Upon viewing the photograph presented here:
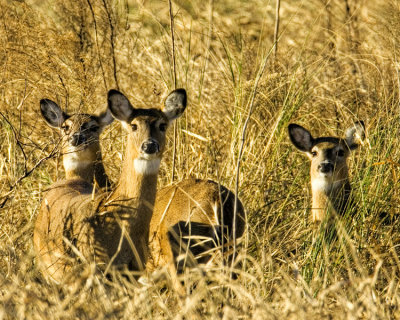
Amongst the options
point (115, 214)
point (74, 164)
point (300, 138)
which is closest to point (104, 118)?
point (74, 164)

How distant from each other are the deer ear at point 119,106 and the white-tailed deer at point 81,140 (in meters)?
0.99

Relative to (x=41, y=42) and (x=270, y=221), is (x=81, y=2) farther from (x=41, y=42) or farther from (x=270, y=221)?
(x=270, y=221)

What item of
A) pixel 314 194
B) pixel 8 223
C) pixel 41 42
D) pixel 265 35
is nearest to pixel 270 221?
pixel 314 194

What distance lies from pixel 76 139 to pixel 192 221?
1.75 m

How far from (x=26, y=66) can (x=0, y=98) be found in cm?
109

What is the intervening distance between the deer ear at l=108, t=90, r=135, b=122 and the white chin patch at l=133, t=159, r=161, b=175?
52cm

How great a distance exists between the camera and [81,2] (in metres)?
7.69

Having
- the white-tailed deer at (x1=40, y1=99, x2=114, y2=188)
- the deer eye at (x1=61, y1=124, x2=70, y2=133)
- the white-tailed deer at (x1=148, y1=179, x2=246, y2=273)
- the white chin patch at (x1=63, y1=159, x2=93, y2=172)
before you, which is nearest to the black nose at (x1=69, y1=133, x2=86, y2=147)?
the white-tailed deer at (x1=40, y1=99, x2=114, y2=188)

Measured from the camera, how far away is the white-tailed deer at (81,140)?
7285 millimetres

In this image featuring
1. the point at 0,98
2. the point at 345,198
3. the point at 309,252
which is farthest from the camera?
the point at 0,98

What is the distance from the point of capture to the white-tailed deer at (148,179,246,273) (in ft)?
19.2

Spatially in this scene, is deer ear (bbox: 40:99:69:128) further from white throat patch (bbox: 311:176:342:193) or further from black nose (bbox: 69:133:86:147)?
white throat patch (bbox: 311:176:342:193)

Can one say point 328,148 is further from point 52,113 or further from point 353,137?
point 52,113

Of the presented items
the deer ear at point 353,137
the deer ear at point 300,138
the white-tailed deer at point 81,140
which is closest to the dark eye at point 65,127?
the white-tailed deer at point 81,140
